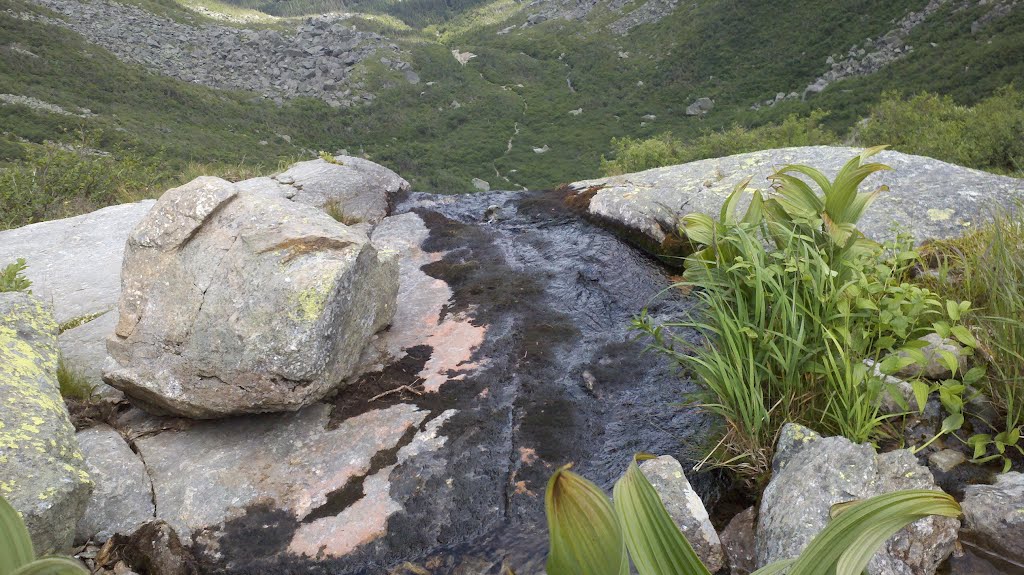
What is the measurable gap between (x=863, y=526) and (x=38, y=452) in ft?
14.0

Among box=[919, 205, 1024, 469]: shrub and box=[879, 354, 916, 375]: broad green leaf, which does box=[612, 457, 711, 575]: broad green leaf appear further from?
box=[919, 205, 1024, 469]: shrub

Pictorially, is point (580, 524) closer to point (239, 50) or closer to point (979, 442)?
point (979, 442)

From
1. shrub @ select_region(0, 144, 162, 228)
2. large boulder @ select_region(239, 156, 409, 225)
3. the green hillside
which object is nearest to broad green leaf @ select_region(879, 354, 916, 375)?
large boulder @ select_region(239, 156, 409, 225)

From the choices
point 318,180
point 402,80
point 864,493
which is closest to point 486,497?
point 864,493

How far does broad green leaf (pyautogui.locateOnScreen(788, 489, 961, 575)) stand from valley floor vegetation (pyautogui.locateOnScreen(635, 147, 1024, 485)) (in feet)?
8.14

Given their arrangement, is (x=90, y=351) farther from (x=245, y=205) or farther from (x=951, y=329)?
(x=951, y=329)

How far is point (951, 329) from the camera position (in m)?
3.65

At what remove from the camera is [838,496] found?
3102 mm

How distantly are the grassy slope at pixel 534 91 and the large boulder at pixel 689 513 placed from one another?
63205 millimetres

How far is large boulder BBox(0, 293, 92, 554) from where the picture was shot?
3106 mm

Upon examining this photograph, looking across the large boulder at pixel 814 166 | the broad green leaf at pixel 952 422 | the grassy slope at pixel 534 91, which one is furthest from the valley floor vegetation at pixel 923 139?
the grassy slope at pixel 534 91

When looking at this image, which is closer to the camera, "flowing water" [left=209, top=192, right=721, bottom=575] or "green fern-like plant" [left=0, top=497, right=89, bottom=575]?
"green fern-like plant" [left=0, top=497, right=89, bottom=575]

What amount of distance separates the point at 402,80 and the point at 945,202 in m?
166

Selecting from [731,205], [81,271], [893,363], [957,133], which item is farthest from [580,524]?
[957,133]
